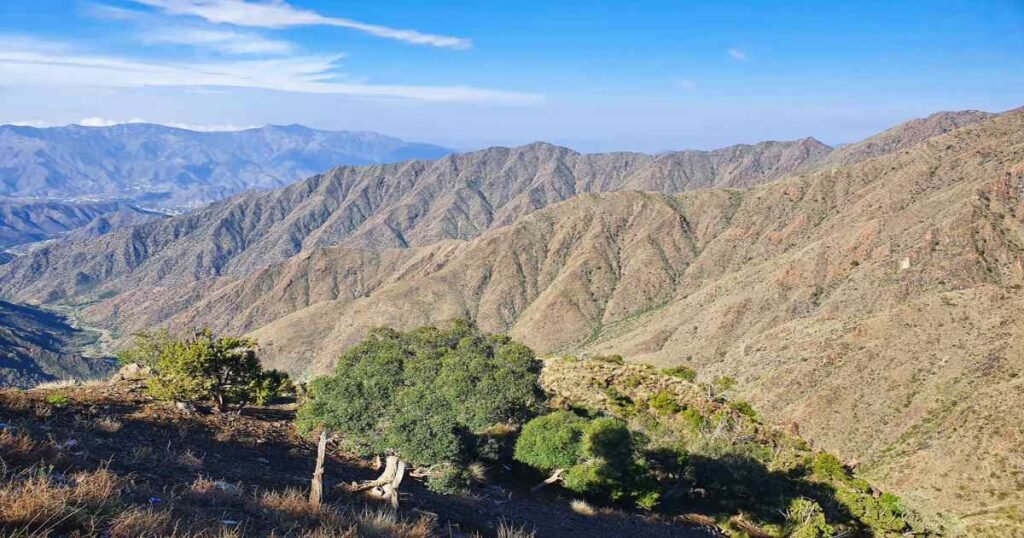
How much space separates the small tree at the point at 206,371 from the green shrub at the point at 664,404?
24428 mm

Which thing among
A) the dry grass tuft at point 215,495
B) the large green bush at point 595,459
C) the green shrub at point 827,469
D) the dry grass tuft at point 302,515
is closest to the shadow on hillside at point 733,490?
the large green bush at point 595,459

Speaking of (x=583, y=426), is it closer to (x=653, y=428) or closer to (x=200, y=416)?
(x=653, y=428)

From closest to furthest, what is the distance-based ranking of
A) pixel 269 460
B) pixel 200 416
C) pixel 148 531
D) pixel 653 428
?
pixel 148 531 → pixel 269 460 → pixel 200 416 → pixel 653 428

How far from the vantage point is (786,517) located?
26.9m

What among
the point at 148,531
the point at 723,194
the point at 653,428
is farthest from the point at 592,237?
the point at 148,531

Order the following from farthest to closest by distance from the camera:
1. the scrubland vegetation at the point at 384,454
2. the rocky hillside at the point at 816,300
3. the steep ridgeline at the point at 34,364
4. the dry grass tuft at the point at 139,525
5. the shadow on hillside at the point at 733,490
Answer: the steep ridgeline at the point at 34,364 < the rocky hillside at the point at 816,300 < the shadow on hillside at the point at 733,490 < the scrubland vegetation at the point at 384,454 < the dry grass tuft at the point at 139,525

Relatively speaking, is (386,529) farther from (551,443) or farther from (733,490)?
(733,490)

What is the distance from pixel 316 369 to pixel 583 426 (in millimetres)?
107288

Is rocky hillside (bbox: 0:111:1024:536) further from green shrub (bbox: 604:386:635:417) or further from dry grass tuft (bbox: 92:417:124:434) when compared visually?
dry grass tuft (bbox: 92:417:124:434)

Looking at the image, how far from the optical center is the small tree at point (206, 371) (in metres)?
21.4

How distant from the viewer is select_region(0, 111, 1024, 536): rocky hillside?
47.1m

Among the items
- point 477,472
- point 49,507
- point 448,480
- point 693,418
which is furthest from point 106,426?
point 693,418

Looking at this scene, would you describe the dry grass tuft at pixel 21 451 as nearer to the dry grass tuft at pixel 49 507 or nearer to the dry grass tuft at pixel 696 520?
the dry grass tuft at pixel 49 507

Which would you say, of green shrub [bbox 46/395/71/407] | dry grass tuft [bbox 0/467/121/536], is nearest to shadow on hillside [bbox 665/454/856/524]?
green shrub [bbox 46/395/71/407]
